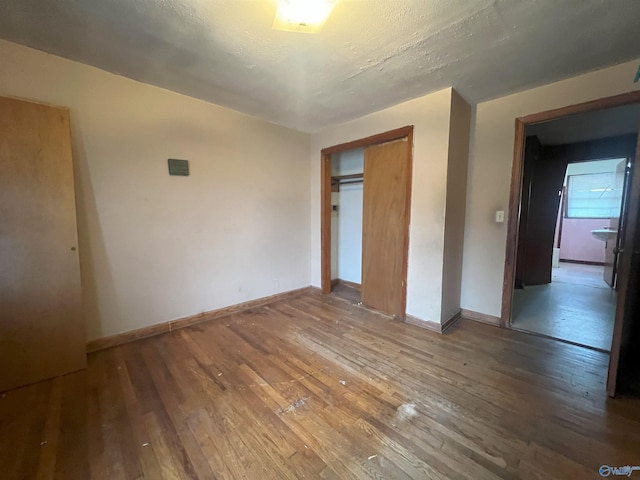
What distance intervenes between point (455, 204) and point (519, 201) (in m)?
0.62

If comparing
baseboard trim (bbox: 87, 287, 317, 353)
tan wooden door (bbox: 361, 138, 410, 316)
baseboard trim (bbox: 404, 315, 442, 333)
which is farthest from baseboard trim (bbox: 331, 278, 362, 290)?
baseboard trim (bbox: 404, 315, 442, 333)

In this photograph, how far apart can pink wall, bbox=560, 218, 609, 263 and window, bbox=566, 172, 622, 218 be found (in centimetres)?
16

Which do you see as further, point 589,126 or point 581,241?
point 581,241

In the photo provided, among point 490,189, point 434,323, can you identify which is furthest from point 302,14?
point 434,323

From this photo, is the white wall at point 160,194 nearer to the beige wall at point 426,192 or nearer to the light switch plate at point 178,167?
the light switch plate at point 178,167

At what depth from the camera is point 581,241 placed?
20.4ft

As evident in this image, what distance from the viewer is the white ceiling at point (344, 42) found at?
56.4 inches

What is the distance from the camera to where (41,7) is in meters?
1.44

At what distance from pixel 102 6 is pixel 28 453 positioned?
249cm

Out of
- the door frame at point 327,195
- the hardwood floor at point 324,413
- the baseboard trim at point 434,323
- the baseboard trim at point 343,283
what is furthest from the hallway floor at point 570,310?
the door frame at point 327,195

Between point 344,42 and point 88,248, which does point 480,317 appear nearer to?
point 344,42

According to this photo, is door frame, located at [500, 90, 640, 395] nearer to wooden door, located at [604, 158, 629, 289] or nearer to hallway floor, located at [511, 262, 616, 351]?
hallway floor, located at [511, 262, 616, 351]

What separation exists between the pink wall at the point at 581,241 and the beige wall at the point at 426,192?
21.5ft

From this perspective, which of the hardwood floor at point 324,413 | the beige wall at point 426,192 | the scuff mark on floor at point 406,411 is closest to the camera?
the hardwood floor at point 324,413
